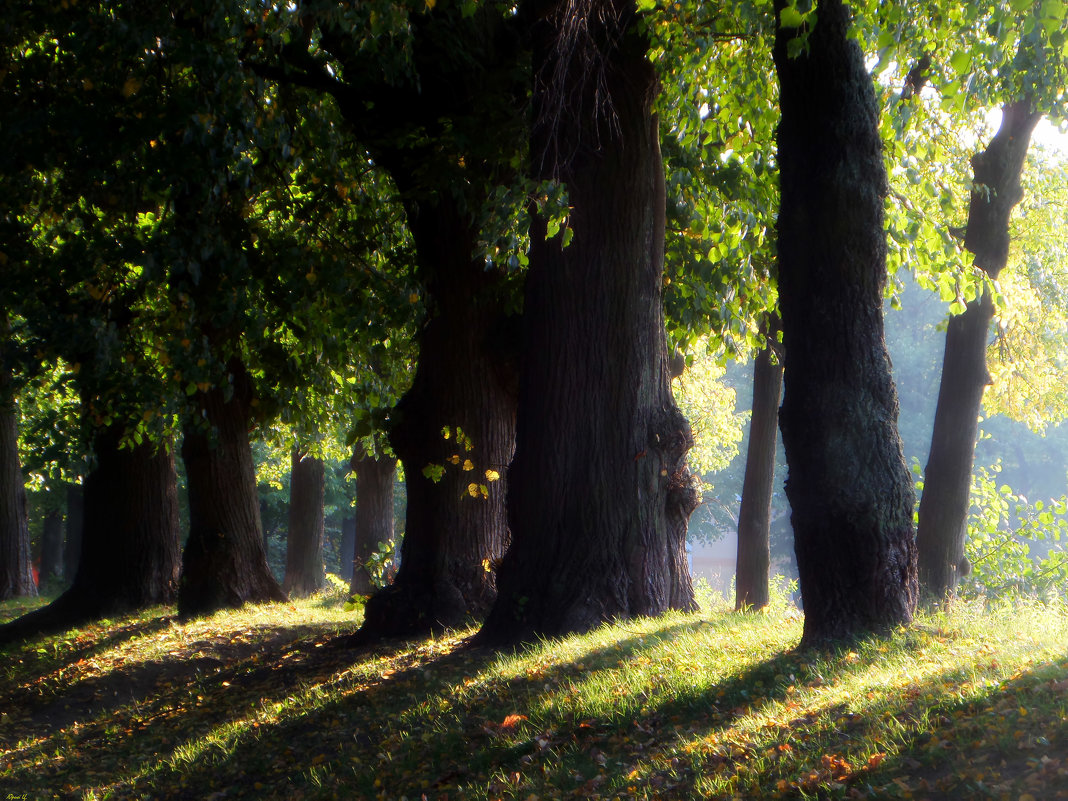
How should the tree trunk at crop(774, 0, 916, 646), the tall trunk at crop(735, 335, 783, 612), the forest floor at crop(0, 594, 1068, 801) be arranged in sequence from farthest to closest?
the tall trunk at crop(735, 335, 783, 612) → the tree trunk at crop(774, 0, 916, 646) → the forest floor at crop(0, 594, 1068, 801)

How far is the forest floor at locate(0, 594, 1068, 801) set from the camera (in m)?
4.04

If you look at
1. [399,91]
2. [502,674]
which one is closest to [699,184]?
[399,91]

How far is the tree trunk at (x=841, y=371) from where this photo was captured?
5.80 meters

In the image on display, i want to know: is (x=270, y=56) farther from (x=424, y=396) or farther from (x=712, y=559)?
(x=712, y=559)

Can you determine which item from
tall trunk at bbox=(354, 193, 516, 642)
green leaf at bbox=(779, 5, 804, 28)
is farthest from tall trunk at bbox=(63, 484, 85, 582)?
green leaf at bbox=(779, 5, 804, 28)

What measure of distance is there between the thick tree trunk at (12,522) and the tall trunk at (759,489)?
13851 millimetres

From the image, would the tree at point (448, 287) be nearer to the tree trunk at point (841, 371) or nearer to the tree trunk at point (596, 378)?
the tree trunk at point (596, 378)

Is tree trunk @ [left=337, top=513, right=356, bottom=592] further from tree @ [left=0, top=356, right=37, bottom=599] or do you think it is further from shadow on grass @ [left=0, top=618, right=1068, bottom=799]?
shadow on grass @ [left=0, top=618, right=1068, bottom=799]

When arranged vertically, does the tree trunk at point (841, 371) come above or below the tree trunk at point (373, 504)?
above

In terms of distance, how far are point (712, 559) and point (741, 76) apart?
67834mm

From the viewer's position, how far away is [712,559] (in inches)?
2901

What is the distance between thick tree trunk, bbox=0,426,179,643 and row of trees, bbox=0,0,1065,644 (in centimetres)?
397

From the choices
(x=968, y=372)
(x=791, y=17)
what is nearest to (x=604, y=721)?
(x=791, y=17)

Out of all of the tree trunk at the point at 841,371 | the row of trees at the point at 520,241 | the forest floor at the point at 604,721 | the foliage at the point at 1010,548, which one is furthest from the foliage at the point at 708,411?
the tree trunk at the point at 841,371
